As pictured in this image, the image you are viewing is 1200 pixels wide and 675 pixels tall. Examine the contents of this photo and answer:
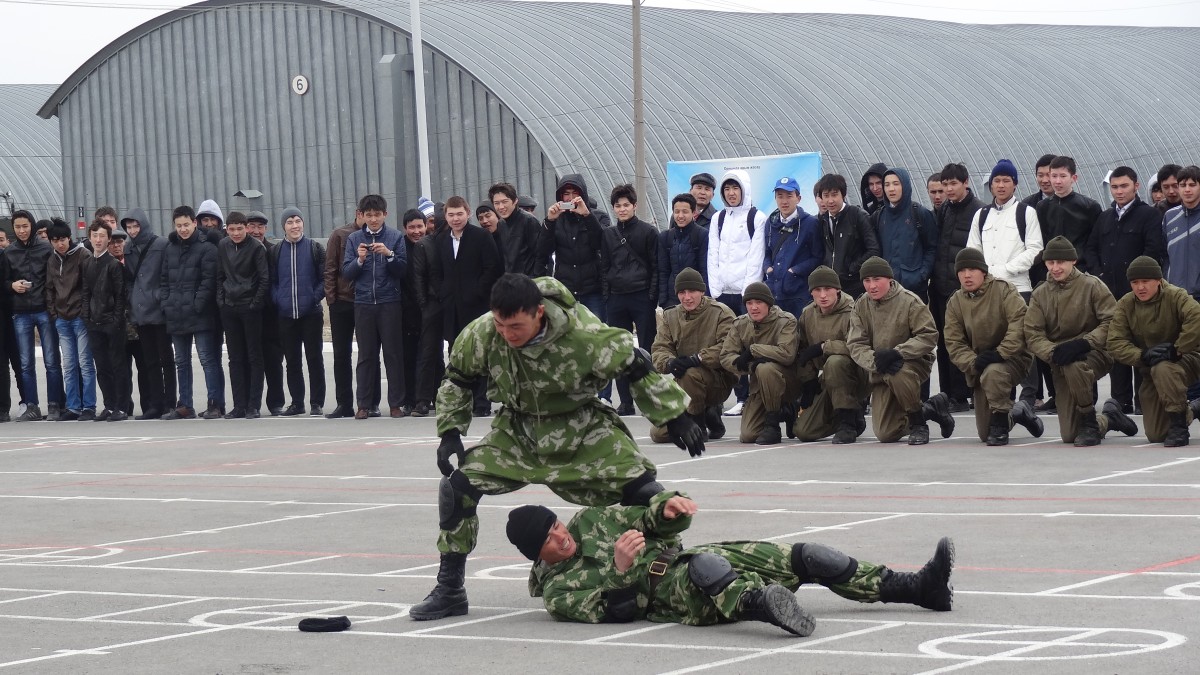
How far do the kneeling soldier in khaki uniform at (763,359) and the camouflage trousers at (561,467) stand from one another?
6893 millimetres

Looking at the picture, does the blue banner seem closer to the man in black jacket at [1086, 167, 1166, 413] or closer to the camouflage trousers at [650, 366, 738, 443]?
the man in black jacket at [1086, 167, 1166, 413]

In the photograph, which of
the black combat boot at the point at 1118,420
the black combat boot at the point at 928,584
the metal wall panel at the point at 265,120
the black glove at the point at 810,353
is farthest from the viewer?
the metal wall panel at the point at 265,120

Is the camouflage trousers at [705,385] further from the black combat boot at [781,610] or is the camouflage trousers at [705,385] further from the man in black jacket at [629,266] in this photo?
the black combat boot at [781,610]

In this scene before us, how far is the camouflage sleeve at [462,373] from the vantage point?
7.82m

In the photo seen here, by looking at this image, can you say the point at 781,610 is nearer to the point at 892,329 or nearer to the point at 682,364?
the point at 892,329

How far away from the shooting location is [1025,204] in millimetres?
15406

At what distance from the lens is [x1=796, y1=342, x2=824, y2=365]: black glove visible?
14.6m

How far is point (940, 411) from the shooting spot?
14.1 meters

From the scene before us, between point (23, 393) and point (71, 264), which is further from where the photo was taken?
point (23, 393)

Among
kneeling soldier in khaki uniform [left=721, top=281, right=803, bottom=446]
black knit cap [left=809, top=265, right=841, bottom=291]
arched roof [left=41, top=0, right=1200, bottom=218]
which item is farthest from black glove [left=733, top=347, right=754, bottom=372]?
arched roof [left=41, top=0, right=1200, bottom=218]

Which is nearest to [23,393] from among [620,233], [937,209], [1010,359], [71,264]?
[71,264]

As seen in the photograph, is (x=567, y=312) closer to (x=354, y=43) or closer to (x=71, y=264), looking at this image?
(x=71, y=264)

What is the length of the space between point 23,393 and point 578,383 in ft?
50.1

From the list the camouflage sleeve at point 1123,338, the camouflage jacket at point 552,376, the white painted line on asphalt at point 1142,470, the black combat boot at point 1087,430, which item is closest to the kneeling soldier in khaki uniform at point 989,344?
the black combat boot at point 1087,430
